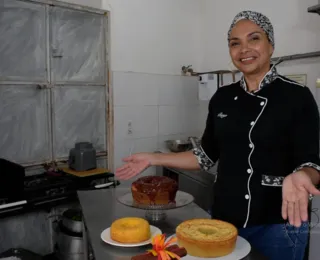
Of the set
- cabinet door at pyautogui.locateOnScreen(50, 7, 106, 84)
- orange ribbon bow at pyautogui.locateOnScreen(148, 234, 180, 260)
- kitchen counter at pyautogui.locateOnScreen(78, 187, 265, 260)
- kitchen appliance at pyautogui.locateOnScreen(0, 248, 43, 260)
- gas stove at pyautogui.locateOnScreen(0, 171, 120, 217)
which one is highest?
cabinet door at pyautogui.locateOnScreen(50, 7, 106, 84)

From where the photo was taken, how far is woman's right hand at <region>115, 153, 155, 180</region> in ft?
4.56

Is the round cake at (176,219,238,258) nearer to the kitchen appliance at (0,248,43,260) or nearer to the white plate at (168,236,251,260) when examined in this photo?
→ the white plate at (168,236,251,260)

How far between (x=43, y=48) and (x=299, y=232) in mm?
2149

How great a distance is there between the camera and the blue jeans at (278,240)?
1.14 metres

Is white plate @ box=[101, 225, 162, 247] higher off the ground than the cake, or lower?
lower

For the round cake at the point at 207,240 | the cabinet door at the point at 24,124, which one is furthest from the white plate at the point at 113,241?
the cabinet door at the point at 24,124

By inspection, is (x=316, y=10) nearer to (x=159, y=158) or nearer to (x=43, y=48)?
(x=159, y=158)

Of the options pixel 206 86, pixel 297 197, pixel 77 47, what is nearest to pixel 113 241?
pixel 297 197

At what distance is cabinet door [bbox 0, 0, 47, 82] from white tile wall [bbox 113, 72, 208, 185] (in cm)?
65

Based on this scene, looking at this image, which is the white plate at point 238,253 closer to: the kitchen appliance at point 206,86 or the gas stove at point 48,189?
the gas stove at point 48,189

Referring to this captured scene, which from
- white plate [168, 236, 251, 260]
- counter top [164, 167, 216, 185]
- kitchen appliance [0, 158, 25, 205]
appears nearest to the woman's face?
white plate [168, 236, 251, 260]

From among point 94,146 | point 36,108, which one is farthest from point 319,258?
point 36,108

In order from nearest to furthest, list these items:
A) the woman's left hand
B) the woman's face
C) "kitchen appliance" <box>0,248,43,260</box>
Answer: the woman's left hand → the woman's face → "kitchen appliance" <box>0,248,43,260</box>

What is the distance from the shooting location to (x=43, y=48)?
2506mm
